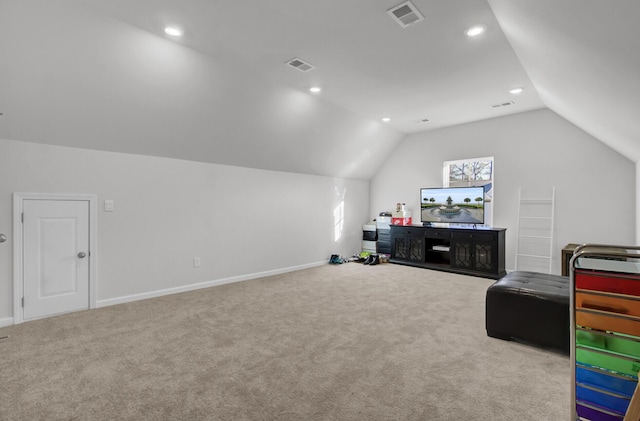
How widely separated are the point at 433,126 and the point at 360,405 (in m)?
5.47

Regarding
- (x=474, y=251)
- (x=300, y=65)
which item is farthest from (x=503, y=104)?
(x=300, y=65)

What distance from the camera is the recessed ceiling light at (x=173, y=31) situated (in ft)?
8.96

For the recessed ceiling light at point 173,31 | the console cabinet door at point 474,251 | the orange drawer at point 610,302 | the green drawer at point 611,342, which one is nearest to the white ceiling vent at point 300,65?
the recessed ceiling light at point 173,31

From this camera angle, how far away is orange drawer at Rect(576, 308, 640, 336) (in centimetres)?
143

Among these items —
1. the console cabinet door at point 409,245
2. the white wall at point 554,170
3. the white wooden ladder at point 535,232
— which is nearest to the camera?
the white wall at point 554,170

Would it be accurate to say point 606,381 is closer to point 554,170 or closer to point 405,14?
point 405,14

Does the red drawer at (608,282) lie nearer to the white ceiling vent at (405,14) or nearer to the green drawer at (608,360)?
the green drawer at (608,360)

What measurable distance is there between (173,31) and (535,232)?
18.9 ft

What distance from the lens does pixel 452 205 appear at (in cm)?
568

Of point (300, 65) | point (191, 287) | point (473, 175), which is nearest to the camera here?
point (300, 65)

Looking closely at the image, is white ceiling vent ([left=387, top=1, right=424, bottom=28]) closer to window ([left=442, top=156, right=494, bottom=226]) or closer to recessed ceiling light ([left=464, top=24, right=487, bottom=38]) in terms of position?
recessed ceiling light ([left=464, top=24, right=487, bottom=38])

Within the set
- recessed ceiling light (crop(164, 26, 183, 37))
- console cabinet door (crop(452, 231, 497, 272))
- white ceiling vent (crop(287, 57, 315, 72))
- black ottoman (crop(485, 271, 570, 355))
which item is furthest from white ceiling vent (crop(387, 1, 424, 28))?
console cabinet door (crop(452, 231, 497, 272))

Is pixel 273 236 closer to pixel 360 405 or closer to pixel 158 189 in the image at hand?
Answer: pixel 158 189

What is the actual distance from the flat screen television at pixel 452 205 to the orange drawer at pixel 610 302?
4.01m
